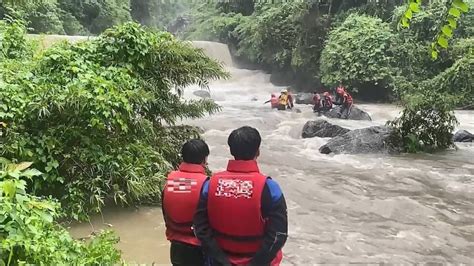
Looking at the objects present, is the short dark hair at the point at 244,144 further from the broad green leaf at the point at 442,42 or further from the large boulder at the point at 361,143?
the large boulder at the point at 361,143

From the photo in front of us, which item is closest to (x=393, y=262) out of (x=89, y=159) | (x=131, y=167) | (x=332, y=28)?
(x=131, y=167)

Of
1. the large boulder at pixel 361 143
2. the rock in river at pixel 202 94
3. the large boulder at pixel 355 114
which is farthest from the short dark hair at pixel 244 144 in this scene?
the rock in river at pixel 202 94

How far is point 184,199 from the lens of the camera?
9.71ft

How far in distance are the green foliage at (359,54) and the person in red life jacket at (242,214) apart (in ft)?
59.3

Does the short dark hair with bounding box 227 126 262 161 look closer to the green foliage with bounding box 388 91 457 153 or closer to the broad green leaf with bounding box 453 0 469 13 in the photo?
the broad green leaf with bounding box 453 0 469 13

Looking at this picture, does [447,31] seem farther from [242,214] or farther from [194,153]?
[194,153]

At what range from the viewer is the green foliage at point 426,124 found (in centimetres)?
1175

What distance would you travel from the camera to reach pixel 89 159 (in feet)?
19.6

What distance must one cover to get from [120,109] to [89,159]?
713 millimetres

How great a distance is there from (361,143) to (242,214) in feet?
32.0

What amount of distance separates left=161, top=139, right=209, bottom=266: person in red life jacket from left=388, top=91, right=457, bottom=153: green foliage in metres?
9.77

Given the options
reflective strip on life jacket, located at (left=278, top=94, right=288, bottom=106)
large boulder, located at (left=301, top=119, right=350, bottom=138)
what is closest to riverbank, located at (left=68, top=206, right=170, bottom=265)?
large boulder, located at (left=301, top=119, right=350, bottom=138)

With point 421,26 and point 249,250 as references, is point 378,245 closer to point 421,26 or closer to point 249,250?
point 249,250

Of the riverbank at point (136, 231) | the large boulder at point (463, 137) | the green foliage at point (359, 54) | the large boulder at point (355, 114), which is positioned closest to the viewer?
the riverbank at point (136, 231)
